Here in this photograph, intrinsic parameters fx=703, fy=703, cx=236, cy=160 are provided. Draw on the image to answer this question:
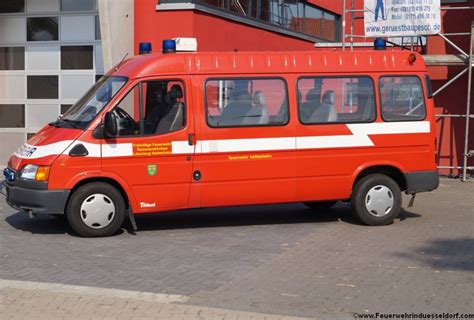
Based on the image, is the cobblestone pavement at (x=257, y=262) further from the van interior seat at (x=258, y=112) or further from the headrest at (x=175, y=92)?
the headrest at (x=175, y=92)

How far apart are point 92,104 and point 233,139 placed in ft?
6.13

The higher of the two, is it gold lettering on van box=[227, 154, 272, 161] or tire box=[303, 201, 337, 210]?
gold lettering on van box=[227, 154, 272, 161]

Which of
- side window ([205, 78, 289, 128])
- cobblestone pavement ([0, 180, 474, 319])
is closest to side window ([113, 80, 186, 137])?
side window ([205, 78, 289, 128])

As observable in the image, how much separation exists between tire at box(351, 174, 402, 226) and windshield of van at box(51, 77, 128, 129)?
11.6ft

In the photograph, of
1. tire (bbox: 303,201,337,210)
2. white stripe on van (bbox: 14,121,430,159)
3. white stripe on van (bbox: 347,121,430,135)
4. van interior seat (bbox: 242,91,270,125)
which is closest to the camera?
white stripe on van (bbox: 14,121,430,159)

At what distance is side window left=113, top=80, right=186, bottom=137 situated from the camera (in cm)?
892

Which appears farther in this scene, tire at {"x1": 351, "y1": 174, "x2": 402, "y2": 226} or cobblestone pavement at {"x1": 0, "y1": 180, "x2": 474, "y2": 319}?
tire at {"x1": 351, "y1": 174, "x2": 402, "y2": 226}

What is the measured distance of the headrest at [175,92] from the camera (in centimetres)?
905

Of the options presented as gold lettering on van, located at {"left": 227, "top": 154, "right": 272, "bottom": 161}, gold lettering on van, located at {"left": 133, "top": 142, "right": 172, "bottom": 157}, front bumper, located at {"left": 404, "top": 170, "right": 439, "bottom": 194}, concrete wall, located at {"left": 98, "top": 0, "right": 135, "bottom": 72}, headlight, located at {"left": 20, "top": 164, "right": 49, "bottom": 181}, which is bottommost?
front bumper, located at {"left": 404, "top": 170, "right": 439, "bottom": 194}

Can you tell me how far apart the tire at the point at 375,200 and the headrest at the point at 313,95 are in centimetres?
132

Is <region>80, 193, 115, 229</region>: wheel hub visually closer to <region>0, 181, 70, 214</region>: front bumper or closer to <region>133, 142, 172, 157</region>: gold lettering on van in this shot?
<region>0, 181, 70, 214</region>: front bumper

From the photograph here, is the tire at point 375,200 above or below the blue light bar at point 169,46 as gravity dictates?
below

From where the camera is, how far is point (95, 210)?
8.75 metres

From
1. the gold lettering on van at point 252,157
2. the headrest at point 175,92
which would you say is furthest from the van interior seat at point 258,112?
the headrest at point 175,92
